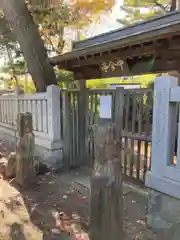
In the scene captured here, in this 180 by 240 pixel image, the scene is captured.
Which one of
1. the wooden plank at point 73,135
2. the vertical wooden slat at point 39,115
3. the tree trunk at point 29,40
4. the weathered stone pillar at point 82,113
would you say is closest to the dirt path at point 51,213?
the wooden plank at point 73,135

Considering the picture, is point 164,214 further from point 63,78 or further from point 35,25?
point 63,78

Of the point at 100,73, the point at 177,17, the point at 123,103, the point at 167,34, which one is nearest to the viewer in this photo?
the point at 167,34

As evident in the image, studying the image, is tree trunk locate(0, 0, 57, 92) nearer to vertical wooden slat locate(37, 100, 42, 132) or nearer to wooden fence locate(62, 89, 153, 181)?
vertical wooden slat locate(37, 100, 42, 132)

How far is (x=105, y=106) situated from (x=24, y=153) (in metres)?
2.02

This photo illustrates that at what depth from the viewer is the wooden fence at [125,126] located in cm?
409

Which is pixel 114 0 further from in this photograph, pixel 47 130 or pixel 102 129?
pixel 102 129

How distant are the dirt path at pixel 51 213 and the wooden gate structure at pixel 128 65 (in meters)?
1.09

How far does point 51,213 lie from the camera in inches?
A: 134

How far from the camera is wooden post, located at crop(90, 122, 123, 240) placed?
2.16 meters

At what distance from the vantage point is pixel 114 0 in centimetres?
939

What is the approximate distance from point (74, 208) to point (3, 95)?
20.8ft

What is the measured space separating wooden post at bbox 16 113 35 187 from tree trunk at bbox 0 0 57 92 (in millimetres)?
1893

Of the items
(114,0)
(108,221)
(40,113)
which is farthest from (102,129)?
(114,0)

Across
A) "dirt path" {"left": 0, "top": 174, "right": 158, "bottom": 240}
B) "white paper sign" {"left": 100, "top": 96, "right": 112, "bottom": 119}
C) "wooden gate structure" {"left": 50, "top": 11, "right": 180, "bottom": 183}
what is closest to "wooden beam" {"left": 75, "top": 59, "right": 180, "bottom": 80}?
"wooden gate structure" {"left": 50, "top": 11, "right": 180, "bottom": 183}
